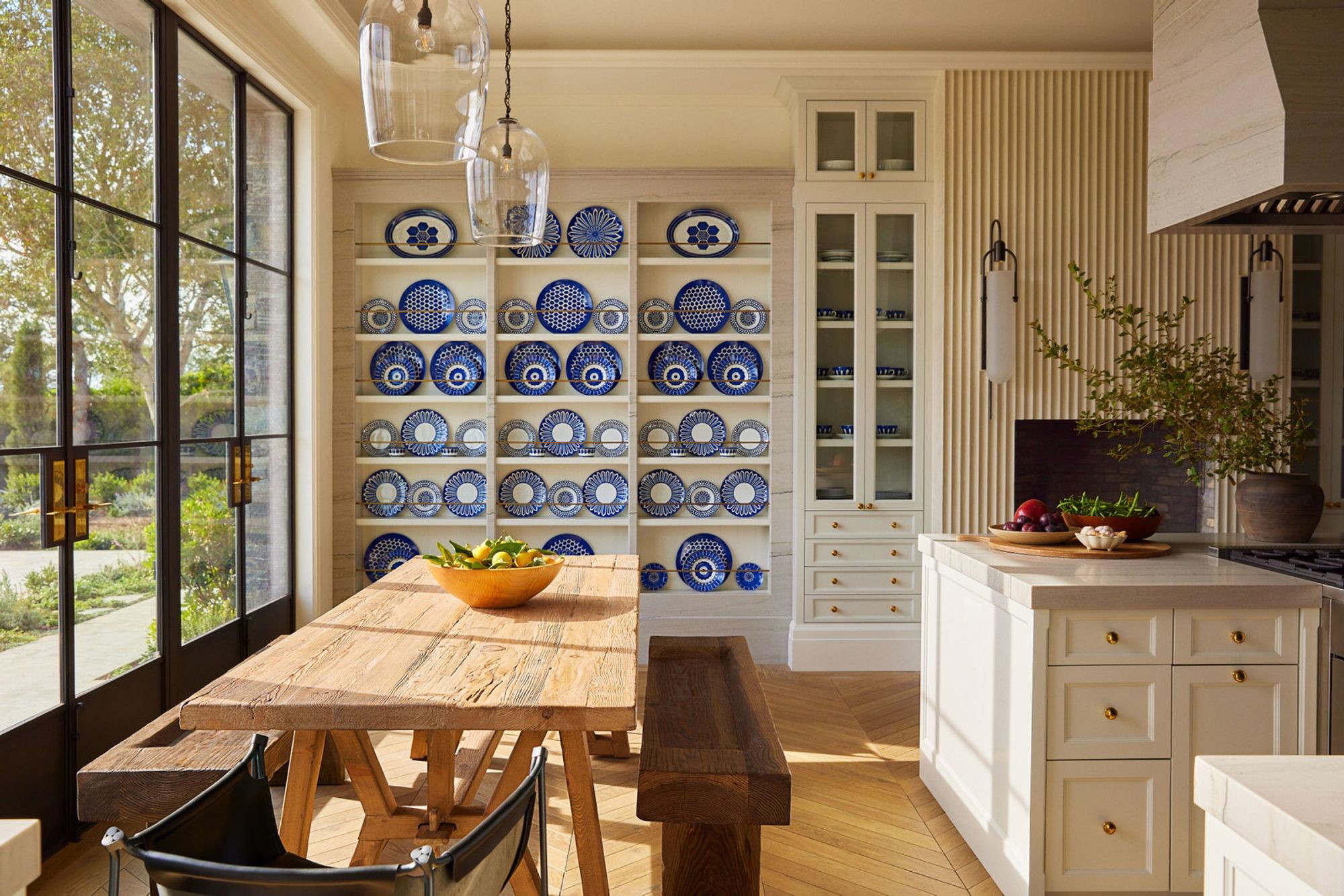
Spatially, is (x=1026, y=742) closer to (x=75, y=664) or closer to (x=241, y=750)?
(x=241, y=750)

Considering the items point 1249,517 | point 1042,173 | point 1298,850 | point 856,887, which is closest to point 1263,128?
point 1249,517

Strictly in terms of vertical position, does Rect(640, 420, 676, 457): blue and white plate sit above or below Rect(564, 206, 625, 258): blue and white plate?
below

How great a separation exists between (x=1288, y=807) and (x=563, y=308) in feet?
15.1

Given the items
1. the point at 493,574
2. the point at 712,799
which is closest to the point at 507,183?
the point at 493,574

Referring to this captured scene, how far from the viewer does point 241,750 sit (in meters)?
2.48

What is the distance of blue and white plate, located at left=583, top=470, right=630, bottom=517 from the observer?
5223 mm

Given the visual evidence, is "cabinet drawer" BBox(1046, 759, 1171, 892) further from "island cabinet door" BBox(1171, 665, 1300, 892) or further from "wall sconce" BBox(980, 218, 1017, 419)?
"wall sconce" BBox(980, 218, 1017, 419)

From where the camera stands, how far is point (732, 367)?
523 centimetres

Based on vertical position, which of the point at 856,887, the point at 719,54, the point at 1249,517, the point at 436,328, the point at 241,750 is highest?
the point at 719,54

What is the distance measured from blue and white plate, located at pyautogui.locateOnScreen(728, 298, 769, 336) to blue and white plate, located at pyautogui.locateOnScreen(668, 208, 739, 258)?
0.28 meters

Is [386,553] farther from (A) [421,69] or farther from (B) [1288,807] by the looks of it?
(B) [1288,807]

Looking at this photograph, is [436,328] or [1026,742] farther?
[436,328]

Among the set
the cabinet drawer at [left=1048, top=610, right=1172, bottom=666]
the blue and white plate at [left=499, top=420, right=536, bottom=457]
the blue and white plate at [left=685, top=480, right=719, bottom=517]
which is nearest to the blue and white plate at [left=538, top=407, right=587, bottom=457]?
the blue and white plate at [left=499, top=420, right=536, bottom=457]

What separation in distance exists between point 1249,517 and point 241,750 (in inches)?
117
